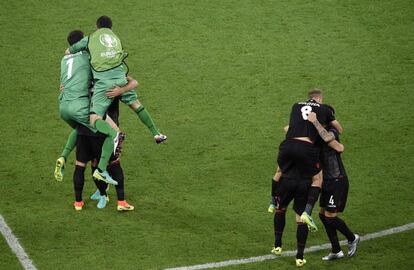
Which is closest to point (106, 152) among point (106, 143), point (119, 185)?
point (106, 143)

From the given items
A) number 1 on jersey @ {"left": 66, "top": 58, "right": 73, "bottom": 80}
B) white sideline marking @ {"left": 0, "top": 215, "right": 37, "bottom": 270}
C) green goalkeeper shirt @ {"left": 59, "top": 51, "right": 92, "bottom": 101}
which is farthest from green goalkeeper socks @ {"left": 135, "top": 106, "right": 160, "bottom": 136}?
white sideline marking @ {"left": 0, "top": 215, "right": 37, "bottom": 270}

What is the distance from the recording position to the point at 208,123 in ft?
60.3

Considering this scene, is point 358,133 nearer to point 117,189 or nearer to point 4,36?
point 117,189

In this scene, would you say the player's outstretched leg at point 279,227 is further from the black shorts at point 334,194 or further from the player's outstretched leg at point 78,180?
the player's outstretched leg at point 78,180

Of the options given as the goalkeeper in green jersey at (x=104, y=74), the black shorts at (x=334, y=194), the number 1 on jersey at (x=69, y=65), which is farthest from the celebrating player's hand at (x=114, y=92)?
the black shorts at (x=334, y=194)

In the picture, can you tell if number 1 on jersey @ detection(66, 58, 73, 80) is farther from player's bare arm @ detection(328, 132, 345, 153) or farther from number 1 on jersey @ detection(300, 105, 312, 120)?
player's bare arm @ detection(328, 132, 345, 153)

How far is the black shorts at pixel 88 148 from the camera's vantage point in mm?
14781

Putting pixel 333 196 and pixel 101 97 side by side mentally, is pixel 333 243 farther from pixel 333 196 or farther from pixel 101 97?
pixel 101 97

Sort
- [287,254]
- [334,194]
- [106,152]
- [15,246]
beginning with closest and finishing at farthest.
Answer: [334,194] → [287,254] → [15,246] → [106,152]

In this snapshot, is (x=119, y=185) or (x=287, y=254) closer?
(x=287, y=254)

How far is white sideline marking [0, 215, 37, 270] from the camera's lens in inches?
520

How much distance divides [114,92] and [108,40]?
795 millimetres

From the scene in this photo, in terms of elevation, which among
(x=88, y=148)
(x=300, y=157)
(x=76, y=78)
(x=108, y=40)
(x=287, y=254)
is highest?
(x=108, y=40)

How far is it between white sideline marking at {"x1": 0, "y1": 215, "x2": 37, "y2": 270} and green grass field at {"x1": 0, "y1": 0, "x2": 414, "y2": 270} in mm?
123
